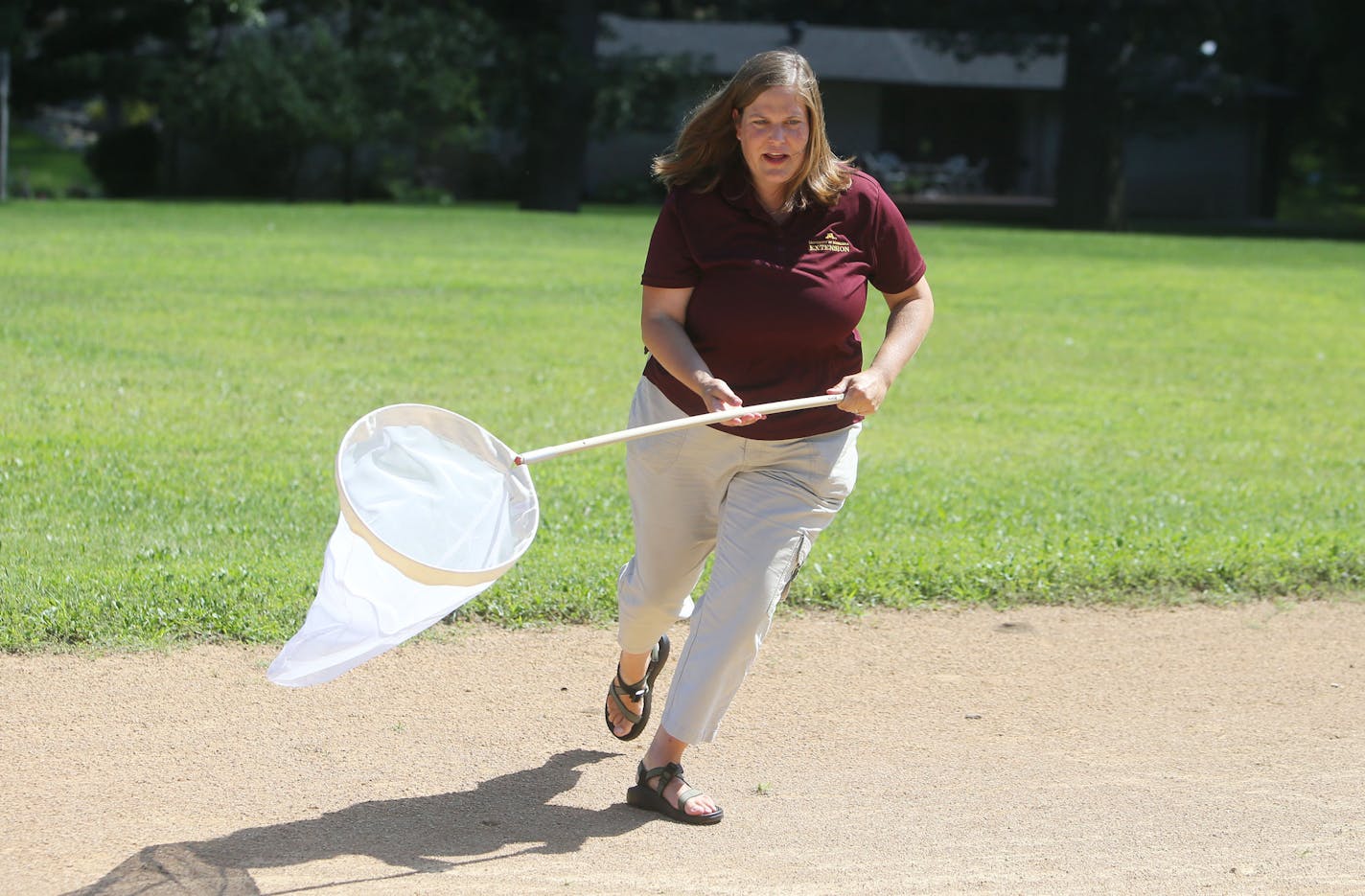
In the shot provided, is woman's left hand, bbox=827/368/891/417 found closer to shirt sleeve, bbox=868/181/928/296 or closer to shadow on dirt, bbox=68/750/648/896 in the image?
shirt sleeve, bbox=868/181/928/296

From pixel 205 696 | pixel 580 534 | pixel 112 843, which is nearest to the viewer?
pixel 112 843

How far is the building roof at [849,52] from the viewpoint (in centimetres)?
4200

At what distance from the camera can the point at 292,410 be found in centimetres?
1002

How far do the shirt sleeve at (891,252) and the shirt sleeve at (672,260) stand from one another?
19.3 inches

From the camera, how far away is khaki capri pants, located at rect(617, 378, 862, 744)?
416 cm

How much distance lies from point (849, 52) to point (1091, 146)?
982 centimetres

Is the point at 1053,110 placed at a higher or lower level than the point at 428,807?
higher

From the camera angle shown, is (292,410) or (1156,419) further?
(1156,419)

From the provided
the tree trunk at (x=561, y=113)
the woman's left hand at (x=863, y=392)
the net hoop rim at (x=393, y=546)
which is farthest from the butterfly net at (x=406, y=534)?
the tree trunk at (x=561, y=113)

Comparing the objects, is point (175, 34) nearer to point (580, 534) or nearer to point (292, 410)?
point (292, 410)

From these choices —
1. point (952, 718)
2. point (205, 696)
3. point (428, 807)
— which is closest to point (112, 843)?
point (428, 807)

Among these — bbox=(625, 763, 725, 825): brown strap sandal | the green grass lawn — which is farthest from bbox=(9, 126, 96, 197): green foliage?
bbox=(625, 763, 725, 825): brown strap sandal

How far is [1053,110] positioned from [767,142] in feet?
143

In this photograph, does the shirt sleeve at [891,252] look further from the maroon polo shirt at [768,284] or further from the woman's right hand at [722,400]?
the woman's right hand at [722,400]
